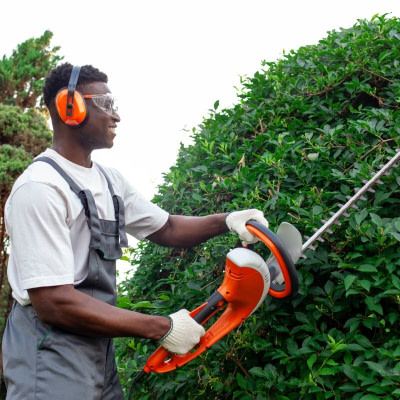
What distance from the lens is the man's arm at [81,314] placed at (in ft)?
5.92

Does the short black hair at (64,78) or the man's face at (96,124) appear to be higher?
the short black hair at (64,78)

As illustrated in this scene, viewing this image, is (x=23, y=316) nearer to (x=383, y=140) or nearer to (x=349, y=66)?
(x=383, y=140)

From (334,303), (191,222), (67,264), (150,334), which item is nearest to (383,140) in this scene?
(334,303)

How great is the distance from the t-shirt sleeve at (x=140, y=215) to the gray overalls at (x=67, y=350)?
1.28 feet

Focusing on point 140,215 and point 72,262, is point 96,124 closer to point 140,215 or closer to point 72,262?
point 140,215

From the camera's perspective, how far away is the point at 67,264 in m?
1.86

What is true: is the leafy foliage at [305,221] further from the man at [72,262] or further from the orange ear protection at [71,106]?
the orange ear protection at [71,106]

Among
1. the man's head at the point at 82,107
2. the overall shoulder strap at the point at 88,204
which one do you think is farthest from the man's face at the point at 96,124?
the overall shoulder strap at the point at 88,204

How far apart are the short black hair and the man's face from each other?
34 mm

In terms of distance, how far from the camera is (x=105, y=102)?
7.60 ft

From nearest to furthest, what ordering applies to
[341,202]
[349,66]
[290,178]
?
[341,202], [290,178], [349,66]

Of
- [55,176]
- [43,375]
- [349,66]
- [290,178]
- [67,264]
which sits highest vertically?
[349,66]

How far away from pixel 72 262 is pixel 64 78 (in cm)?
96

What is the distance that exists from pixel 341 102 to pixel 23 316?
2.10 meters
